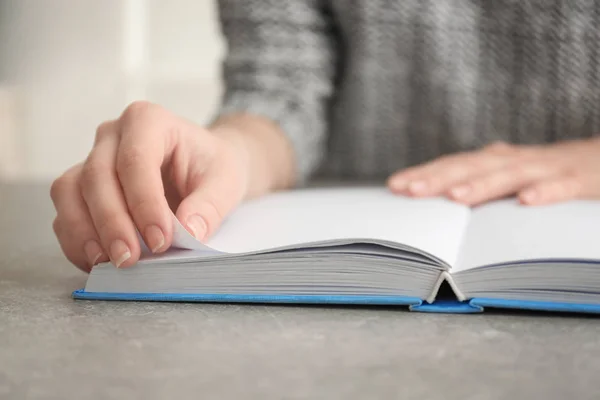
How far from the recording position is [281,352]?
1.28 ft

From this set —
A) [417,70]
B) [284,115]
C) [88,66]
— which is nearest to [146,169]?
[284,115]

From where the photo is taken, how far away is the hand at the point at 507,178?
0.72m

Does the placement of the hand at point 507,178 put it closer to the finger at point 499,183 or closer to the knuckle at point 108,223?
the finger at point 499,183

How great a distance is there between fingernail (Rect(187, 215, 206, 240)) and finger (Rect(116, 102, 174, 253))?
0.02 m

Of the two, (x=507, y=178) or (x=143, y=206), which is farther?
(x=507, y=178)

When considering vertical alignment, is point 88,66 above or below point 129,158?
below

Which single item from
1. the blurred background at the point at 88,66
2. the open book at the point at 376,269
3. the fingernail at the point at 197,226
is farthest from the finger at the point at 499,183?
the blurred background at the point at 88,66

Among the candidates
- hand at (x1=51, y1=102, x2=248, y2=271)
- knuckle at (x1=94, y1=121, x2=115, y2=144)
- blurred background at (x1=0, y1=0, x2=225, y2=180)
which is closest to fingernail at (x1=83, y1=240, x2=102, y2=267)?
hand at (x1=51, y1=102, x2=248, y2=271)

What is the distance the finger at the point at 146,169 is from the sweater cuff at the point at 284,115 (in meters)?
0.41

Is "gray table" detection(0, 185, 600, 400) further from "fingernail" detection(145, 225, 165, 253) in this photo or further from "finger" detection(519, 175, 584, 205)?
"finger" detection(519, 175, 584, 205)

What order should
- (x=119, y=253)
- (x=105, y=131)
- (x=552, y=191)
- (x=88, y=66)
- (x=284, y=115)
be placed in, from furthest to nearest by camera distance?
(x=88, y=66), (x=284, y=115), (x=552, y=191), (x=105, y=131), (x=119, y=253)

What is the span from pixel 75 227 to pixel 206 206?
0.33 feet

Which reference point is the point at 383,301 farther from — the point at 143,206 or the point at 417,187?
the point at 417,187

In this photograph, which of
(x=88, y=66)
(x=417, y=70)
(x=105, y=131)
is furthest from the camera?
(x=88, y=66)
